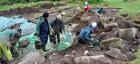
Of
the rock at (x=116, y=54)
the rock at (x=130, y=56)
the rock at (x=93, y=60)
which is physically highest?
the rock at (x=93, y=60)

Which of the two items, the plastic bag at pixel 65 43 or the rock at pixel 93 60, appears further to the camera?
the plastic bag at pixel 65 43

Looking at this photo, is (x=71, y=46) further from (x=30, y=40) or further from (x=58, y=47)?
(x=30, y=40)

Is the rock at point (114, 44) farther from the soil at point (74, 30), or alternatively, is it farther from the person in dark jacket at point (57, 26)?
the person in dark jacket at point (57, 26)

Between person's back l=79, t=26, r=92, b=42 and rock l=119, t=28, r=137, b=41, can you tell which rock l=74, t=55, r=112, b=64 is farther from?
rock l=119, t=28, r=137, b=41

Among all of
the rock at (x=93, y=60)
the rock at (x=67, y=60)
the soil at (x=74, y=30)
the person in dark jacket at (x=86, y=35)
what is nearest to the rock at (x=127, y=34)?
the soil at (x=74, y=30)

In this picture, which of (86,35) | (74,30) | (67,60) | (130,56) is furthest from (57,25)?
(130,56)

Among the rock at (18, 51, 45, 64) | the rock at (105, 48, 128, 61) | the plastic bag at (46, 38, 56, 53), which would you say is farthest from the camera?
the plastic bag at (46, 38, 56, 53)

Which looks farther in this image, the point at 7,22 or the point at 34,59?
the point at 7,22

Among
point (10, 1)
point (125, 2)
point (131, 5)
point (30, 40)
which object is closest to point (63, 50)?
point (30, 40)

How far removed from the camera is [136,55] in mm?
16453

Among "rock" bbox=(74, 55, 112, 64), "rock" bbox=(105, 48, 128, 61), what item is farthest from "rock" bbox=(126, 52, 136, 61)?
"rock" bbox=(74, 55, 112, 64)

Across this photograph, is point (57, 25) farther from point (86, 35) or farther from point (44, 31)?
point (86, 35)

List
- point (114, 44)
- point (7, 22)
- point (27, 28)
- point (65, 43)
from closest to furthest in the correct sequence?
point (114, 44) < point (65, 43) < point (27, 28) < point (7, 22)

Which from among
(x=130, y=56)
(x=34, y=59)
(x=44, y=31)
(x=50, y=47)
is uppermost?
(x=44, y=31)
